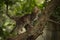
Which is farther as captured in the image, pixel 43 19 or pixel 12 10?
pixel 12 10

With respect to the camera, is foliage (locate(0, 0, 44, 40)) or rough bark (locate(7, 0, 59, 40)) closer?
rough bark (locate(7, 0, 59, 40))

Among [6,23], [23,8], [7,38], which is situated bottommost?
[7,38]

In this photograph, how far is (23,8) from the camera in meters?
2.04

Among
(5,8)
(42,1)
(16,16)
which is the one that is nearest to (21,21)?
(16,16)

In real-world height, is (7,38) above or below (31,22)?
below

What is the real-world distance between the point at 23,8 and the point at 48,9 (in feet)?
1.78

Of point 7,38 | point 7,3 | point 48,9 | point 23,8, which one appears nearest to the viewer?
point 48,9

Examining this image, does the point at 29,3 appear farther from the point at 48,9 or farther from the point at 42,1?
the point at 48,9

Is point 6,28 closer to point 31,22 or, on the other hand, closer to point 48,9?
point 31,22

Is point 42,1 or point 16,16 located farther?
point 42,1

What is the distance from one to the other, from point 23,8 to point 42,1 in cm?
28

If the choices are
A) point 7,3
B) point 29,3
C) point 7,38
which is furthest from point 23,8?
point 7,38

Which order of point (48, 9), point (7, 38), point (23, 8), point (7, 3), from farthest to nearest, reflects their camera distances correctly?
point (23, 8) < point (7, 3) < point (7, 38) < point (48, 9)

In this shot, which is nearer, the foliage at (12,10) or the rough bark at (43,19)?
the rough bark at (43,19)
